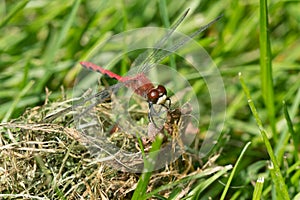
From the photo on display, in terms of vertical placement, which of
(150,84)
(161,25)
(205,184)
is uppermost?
(161,25)

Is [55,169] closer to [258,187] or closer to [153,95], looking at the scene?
[153,95]

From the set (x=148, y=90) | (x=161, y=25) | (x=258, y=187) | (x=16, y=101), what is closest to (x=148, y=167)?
(x=258, y=187)

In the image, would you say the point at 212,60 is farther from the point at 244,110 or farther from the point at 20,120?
the point at 20,120

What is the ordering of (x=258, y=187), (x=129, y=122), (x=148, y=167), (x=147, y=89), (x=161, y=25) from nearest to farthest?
(x=148, y=167) → (x=258, y=187) → (x=147, y=89) → (x=129, y=122) → (x=161, y=25)

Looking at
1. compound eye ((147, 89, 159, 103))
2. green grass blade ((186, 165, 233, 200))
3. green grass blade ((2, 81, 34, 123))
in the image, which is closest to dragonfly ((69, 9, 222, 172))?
compound eye ((147, 89, 159, 103))

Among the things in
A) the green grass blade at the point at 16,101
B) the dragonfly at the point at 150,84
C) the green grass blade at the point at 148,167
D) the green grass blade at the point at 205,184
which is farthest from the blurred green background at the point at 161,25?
the green grass blade at the point at 148,167

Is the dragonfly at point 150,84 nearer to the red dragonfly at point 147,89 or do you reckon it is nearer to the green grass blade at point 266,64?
the red dragonfly at point 147,89

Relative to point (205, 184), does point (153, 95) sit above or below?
above

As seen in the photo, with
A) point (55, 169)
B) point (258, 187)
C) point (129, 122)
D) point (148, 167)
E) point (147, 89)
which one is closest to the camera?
point (148, 167)

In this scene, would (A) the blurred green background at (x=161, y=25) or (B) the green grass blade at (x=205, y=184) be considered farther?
(A) the blurred green background at (x=161, y=25)

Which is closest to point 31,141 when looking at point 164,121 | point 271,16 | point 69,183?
point 69,183
